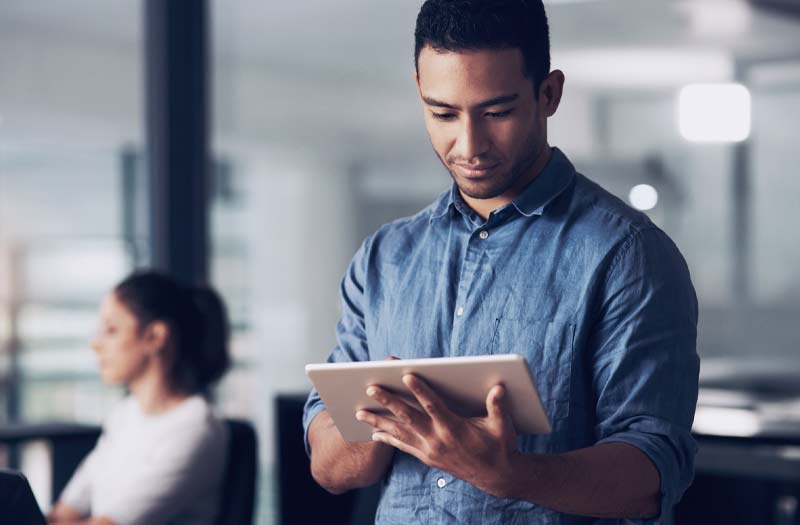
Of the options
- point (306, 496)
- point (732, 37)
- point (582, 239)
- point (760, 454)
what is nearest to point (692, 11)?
point (732, 37)

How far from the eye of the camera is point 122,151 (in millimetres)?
3881

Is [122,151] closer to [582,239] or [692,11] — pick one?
[692,11]

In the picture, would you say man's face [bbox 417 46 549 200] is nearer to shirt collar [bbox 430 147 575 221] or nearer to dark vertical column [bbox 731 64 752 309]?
shirt collar [bbox 430 147 575 221]

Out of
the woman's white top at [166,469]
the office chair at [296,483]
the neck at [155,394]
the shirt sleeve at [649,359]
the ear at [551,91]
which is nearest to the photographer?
the shirt sleeve at [649,359]

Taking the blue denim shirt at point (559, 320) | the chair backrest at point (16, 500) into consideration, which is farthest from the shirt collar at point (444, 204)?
the chair backrest at point (16, 500)

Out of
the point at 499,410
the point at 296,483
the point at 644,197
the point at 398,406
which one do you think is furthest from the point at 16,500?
the point at 644,197

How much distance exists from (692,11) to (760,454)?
143 centimetres

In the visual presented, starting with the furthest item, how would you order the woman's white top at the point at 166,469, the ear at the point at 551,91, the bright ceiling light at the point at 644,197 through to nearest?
the bright ceiling light at the point at 644,197, the woman's white top at the point at 166,469, the ear at the point at 551,91

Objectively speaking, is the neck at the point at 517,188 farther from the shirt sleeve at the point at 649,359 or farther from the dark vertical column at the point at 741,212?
the dark vertical column at the point at 741,212

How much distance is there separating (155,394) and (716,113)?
1956 millimetres

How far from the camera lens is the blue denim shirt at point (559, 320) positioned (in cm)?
133

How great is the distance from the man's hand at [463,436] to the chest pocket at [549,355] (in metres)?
0.14

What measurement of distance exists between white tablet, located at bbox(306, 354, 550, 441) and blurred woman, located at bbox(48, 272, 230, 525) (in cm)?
111

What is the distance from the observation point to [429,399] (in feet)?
3.99
